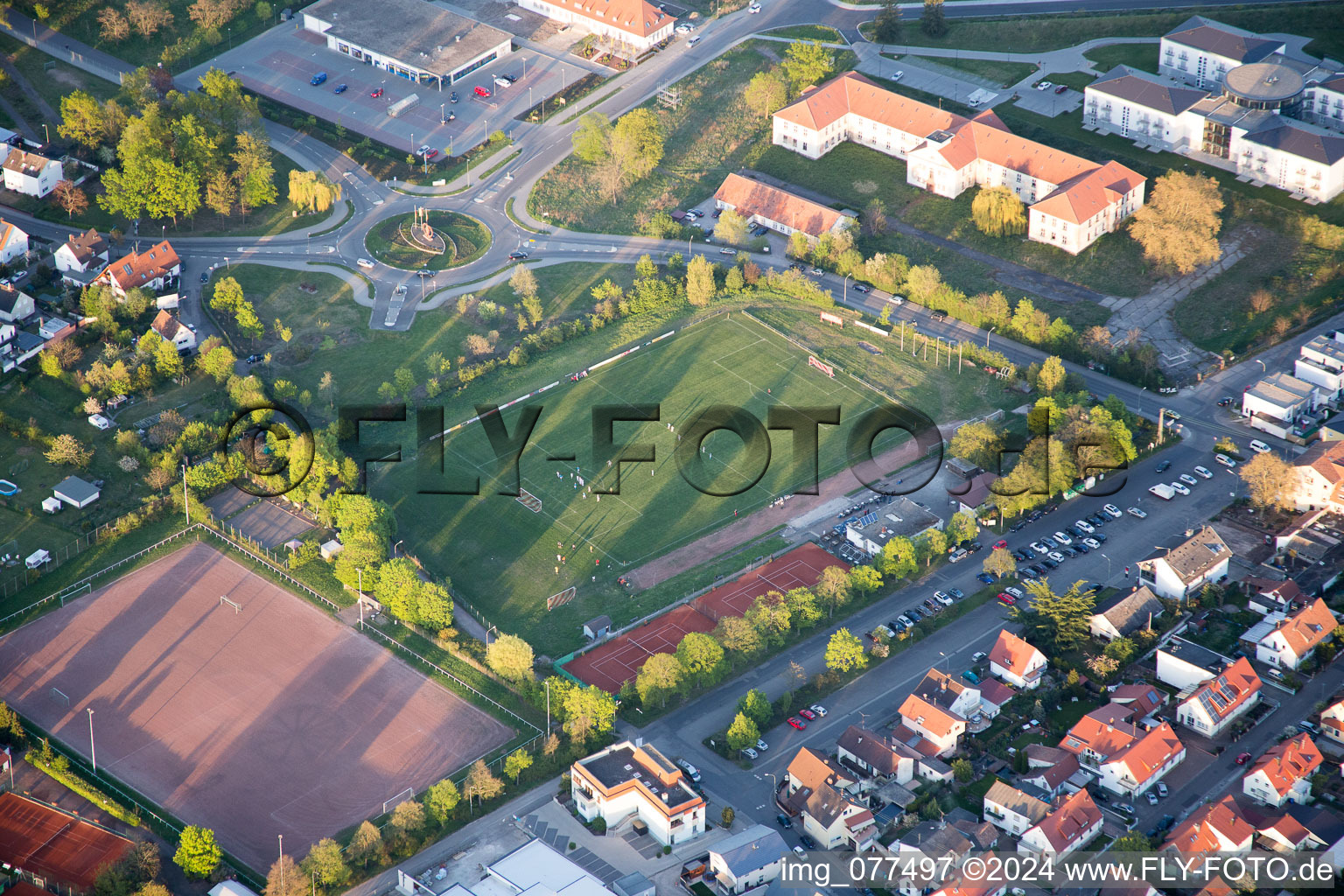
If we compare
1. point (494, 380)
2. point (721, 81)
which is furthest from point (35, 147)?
point (721, 81)

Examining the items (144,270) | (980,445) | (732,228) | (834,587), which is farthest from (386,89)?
(834,587)

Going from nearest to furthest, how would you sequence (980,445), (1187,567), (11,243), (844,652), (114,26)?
1. (844,652)
2. (1187,567)
3. (980,445)
4. (11,243)
5. (114,26)

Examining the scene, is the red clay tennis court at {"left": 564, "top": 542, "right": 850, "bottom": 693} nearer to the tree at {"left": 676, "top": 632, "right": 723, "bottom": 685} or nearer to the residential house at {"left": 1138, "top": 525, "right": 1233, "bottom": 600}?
the tree at {"left": 676, "top": 632, "right": 723, "bottom": 685}

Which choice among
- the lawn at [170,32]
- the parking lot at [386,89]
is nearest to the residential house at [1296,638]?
the parking lot at [386,89]

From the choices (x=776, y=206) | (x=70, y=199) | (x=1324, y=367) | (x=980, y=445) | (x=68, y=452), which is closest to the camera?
(x=68, y=452)

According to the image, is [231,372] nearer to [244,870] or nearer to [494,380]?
[494,380]

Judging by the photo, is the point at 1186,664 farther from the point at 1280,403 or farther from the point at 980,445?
the point at 1280,403

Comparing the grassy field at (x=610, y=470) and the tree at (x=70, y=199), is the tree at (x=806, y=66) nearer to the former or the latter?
the grassy field at (x=610, y=470)
